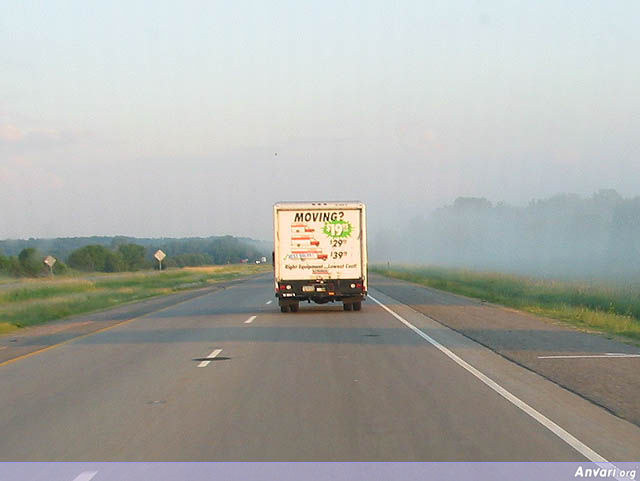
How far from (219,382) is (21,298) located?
128ft

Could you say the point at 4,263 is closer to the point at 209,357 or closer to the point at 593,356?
the point at 209,357

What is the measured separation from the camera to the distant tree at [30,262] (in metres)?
134

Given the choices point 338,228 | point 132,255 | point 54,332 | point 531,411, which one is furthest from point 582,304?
point 132,255

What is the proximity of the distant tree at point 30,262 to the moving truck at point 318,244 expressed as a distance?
115 m

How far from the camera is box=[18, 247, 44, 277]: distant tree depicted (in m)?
134

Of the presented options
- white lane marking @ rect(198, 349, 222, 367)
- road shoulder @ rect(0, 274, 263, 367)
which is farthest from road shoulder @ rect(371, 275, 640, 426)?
road shoulder @ rect(0, 274, 263, 367)

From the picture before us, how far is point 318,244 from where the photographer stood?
2525 cm

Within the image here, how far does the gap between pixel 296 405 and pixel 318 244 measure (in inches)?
600

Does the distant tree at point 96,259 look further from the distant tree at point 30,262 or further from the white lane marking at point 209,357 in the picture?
the white lane marking at point 209,357

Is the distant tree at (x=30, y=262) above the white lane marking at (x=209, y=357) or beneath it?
above

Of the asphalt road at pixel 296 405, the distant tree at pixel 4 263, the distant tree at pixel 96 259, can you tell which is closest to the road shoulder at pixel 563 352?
the asphalt road at pixel 296 405
